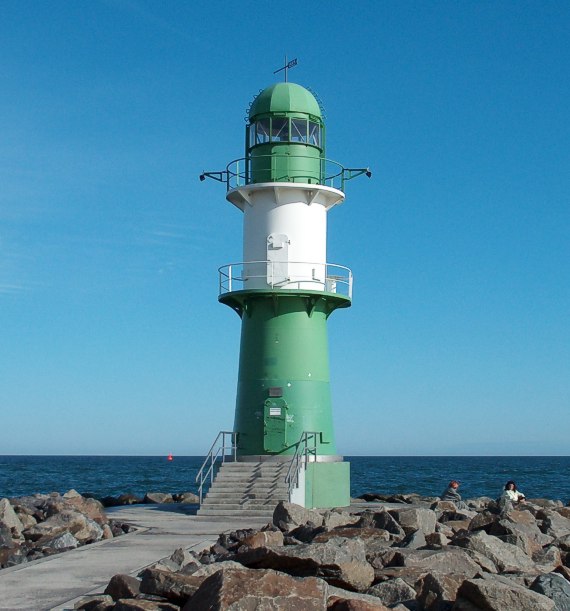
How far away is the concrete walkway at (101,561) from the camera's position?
937cm

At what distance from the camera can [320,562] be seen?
8.99m

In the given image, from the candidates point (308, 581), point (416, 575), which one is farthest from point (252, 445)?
point (308, 581)

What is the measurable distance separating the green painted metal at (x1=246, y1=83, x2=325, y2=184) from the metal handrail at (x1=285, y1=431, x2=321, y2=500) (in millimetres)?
5421

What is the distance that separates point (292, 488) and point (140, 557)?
6780 mm

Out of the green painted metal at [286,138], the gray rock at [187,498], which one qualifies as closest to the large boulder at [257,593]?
the green painted metal at [286,138]

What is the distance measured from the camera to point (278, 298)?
20328 millimetres

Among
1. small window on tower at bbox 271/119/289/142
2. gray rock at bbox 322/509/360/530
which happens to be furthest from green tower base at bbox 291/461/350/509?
small window on tower at bbox 271/119/289/142

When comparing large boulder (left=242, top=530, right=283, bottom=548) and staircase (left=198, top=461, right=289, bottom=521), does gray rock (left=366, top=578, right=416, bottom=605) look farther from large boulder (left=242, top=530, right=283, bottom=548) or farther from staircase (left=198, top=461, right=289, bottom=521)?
staircase (left=198, top=461, right=289, bottom=521)

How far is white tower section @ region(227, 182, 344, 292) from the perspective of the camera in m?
20.5

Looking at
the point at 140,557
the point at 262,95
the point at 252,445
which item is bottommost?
the point at 140,557

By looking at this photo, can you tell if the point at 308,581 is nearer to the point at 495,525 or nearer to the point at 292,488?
the point at 495,525

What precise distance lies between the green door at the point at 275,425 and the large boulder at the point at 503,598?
1201 centimetres

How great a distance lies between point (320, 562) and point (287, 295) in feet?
37.8

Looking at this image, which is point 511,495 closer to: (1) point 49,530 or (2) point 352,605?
(1) point 49,530
